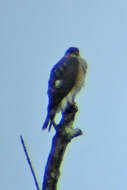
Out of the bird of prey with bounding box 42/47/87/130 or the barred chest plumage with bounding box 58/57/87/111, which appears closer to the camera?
the bird of prey with bounding box 42/47/87/130

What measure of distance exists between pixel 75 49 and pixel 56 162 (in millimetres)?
6636

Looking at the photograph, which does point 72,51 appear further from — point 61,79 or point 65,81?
point 61,79

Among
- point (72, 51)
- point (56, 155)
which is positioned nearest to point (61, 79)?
point (72, 51)

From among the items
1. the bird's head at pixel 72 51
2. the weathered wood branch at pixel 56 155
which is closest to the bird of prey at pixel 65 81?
the bird's head at pixel 72 51

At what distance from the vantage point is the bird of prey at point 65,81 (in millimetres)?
7094

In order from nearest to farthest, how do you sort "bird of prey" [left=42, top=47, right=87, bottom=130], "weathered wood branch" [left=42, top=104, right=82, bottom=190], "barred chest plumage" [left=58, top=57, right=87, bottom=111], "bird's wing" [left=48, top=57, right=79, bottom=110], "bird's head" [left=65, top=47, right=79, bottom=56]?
"weathered wood branch" [left=42, top=104, right=82, bottom=190]
"bird of prey" [left=42, top=47, right=87, bottom=130]
"bird's wing" [left=48, top=57, right=79, bottom=110]
"barred chest plumage" [left=58, top=57, right=87, bottom=111]
"bird's head" [left=65, top=47, right=79, bottom=56]

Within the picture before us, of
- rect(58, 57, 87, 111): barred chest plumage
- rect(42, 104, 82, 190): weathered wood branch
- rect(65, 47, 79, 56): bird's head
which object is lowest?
rect(58, 57, 87, 111): barred chest plumage

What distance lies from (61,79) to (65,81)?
8.9 inches

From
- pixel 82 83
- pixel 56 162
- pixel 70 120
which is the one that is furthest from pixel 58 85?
pixel 56 162

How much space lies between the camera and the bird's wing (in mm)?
7207

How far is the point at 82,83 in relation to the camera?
8195 mm

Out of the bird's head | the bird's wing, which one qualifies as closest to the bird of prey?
the bird's wing

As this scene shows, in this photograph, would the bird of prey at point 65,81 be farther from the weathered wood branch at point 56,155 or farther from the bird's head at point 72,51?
the weathered wood branch at point 56,155

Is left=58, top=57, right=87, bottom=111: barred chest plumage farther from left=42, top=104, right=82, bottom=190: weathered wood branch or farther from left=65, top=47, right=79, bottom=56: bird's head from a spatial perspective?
left=42, top=104, right=82, bottom=190: weathered wood branch
